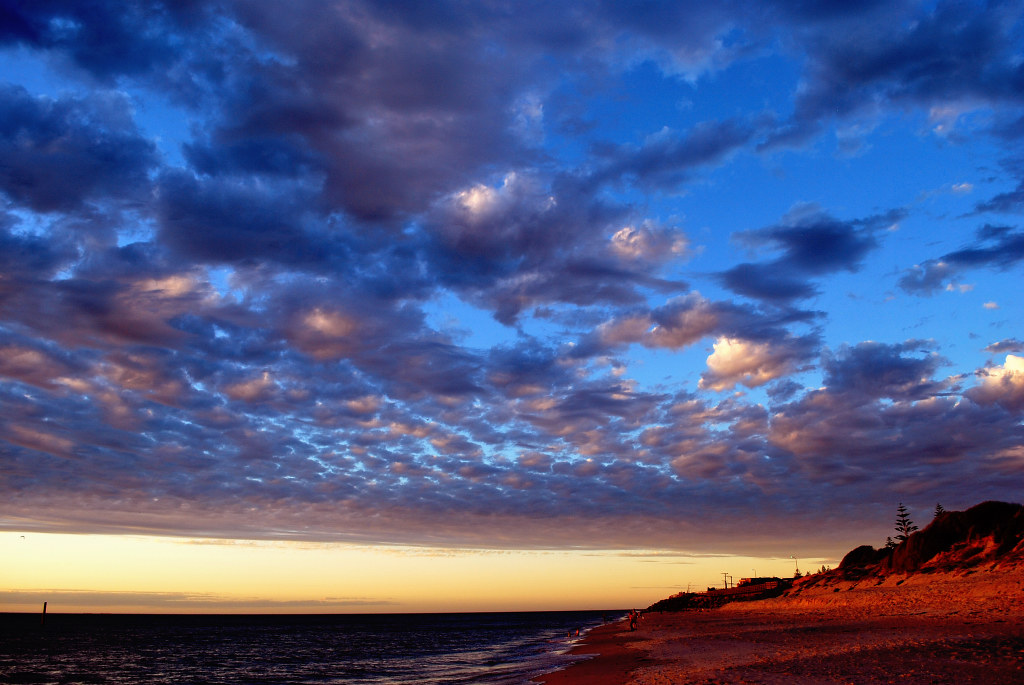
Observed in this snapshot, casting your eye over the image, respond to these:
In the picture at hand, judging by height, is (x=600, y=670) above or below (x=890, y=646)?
below

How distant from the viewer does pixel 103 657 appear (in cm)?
6700

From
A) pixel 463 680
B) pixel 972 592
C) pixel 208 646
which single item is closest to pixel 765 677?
pixel 463 680

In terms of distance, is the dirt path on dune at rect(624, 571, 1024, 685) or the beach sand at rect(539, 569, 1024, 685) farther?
the beach sand at rect(539, 569, 1024, 685)

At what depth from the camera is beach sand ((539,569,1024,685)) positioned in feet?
66.3

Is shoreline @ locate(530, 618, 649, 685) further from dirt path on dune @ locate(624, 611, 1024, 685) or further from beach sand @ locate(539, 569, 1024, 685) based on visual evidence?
dirt path on dune @ locate(624, 611, 1024, 685)

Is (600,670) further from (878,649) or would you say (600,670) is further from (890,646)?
(890,646)

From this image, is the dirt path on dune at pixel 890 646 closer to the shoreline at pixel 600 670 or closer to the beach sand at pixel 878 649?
the beach sand at pixel 878 649

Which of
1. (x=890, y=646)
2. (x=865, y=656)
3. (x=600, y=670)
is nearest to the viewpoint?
(x=865, y=656)

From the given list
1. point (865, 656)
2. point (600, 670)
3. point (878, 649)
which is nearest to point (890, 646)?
point (878, 649)

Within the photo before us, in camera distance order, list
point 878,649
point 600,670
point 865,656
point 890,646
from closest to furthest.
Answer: point 865,656 < point 878,649 < point 890,646 < point 600,670

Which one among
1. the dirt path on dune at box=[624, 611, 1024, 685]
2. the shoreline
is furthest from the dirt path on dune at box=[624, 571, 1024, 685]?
the shoreline

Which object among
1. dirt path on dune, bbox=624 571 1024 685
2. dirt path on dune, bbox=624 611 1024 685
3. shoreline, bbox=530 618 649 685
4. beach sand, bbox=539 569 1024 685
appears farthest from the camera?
shoreline, bbox=530 618 649 685

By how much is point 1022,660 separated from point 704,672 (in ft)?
36.5

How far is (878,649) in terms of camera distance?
86.1ft
